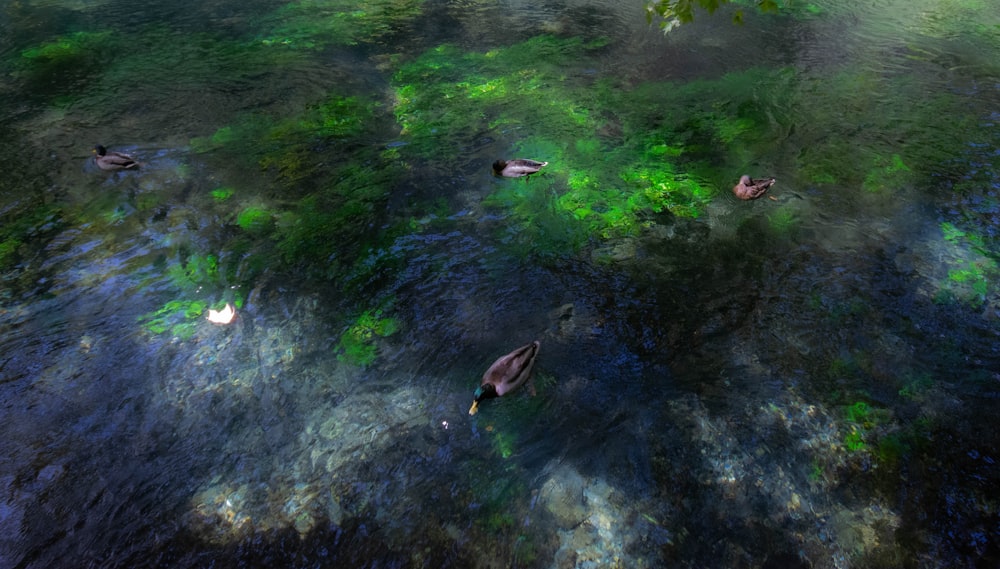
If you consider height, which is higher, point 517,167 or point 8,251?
point 517,167

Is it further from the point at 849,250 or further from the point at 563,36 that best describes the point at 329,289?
the point at 563,36

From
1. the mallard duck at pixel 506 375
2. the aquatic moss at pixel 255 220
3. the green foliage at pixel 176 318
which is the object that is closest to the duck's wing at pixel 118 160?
the aquatic moss at pixel 255 220

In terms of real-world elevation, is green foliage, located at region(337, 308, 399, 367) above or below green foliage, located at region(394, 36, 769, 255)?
below

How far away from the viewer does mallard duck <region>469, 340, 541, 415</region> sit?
14.0 ft

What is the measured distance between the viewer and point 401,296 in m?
5.34

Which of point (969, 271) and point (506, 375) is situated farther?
point (969, 271)

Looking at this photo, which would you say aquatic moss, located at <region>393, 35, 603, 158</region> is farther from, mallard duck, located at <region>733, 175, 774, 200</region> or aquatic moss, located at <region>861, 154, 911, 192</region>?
aquatic moss, located at <region>861, 154, 911, 192</region>

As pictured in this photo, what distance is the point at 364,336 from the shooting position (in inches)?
196

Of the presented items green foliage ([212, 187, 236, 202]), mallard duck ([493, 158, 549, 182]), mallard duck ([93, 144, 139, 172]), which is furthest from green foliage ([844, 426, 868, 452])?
mallard duck ([93, 144, 139, 172])

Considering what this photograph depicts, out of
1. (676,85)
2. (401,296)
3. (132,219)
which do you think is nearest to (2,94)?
(132,219)

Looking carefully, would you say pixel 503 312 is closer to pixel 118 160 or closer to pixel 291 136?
pixel 291 136

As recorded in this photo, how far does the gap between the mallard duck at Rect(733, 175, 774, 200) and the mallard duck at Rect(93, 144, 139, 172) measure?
24.5 feet

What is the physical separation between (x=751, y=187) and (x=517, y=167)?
271 centimetres

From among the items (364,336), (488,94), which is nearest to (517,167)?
(488,94)
